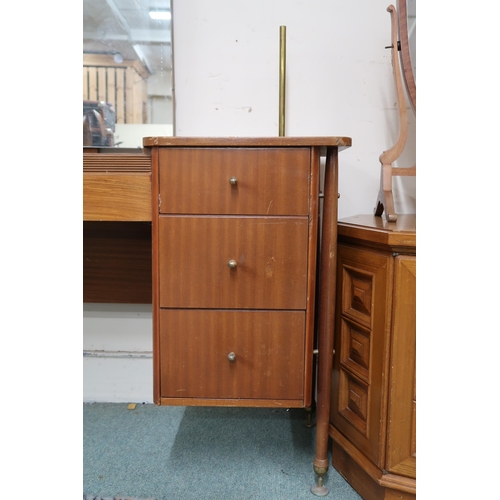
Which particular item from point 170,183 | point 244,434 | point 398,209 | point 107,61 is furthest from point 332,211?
point 107,61

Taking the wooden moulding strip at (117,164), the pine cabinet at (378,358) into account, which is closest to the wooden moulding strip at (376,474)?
the pine cabinet at (378,358)

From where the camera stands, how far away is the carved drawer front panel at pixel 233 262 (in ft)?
2.88

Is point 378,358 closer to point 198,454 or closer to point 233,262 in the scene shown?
point 233,262

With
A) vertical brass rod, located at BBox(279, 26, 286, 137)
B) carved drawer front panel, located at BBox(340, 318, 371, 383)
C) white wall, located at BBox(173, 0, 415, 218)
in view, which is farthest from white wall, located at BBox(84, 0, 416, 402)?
carved drawer front panel, located at BBox(340, 318, 371, 383)

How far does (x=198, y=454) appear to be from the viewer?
112 cm

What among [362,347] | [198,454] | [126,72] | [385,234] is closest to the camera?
[385,234]

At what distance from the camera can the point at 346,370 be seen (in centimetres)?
100

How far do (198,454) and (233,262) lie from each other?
591 mm

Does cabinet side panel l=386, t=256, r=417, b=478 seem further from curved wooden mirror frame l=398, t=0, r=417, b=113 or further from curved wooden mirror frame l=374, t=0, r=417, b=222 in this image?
curved wooden mirror frame l=398, t=0, r=417, b=113

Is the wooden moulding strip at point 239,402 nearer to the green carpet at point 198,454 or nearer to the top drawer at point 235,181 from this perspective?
the green carpet at point 198,454

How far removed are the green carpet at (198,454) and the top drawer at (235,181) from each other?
0.65 m

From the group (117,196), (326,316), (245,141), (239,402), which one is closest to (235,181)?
(245,141)

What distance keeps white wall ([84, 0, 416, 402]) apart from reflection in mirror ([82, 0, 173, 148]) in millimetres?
48
